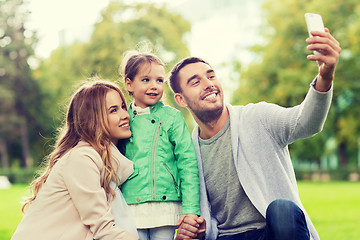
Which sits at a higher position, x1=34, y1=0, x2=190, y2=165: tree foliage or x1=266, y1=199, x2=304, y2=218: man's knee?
x1=34, y1=0, x2=190, y2=165: tree foliage

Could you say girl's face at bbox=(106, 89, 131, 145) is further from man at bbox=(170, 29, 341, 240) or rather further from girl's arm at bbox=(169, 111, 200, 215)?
man at bbox=(170, 29, 341, 240)

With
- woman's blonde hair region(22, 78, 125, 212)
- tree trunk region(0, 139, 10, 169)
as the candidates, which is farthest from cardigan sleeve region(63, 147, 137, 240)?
tree trunk region(0, 139, 10, 169)

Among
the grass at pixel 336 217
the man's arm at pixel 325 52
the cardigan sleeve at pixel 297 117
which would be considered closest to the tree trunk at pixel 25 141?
the grass at pixel 336 217

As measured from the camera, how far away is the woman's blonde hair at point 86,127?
3641mm

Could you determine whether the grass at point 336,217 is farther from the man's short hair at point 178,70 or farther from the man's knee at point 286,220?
the man's knee at point 286,220

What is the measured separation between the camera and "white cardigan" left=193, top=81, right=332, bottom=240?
11.6ft

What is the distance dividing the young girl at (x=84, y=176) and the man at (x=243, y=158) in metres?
0.57

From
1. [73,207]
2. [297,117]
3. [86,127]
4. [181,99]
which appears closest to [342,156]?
[181,99]

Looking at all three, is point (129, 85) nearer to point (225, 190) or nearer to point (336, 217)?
point (225, 190)

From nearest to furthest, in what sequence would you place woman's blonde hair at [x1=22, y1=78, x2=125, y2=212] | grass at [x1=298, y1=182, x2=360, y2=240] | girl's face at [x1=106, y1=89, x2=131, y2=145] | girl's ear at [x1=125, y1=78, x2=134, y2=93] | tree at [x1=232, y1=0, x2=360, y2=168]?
woman's blonde hair at [x1=22, y1=78, x2=125, y2=212] < girl's face at [x1=106, y1=89, x2=131, y2=145] < girl's ear at [x1=125, y1=78, x2=134, y2=93] < grass at [x1=298, y1=182, x2=360, y2=240] < tree at [x1=232, y1=0, x2=360, y2=168]

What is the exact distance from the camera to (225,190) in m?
3.79

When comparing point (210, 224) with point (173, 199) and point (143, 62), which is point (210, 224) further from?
point (143, 62)

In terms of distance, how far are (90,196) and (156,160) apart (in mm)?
620

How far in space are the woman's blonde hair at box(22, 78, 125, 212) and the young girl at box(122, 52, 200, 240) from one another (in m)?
0.23
